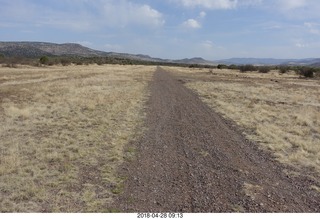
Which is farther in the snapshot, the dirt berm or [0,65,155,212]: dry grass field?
[0,65,155,212]: dry grass field

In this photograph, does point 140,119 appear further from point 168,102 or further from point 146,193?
point 146,193

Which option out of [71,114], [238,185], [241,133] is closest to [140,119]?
[71,114]

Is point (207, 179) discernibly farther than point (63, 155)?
No

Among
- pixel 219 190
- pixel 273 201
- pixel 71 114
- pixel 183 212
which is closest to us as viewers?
pixel 183 212

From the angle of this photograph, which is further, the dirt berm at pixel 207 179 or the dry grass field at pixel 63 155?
the dry grass field at pixel 63 155

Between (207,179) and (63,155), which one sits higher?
(207,179)

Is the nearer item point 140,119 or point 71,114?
point 140,119

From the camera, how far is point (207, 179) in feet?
26.7

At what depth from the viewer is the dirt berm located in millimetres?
6656

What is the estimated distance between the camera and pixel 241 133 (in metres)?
13.8

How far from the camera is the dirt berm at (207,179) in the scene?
21.8 feet

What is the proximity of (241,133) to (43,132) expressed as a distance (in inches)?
300

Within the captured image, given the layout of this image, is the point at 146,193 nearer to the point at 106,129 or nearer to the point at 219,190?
the point at 219,190

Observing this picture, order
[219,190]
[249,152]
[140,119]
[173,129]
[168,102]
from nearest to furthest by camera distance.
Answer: [219,190], [249,152], [173,129], [140,119], [168,102]
